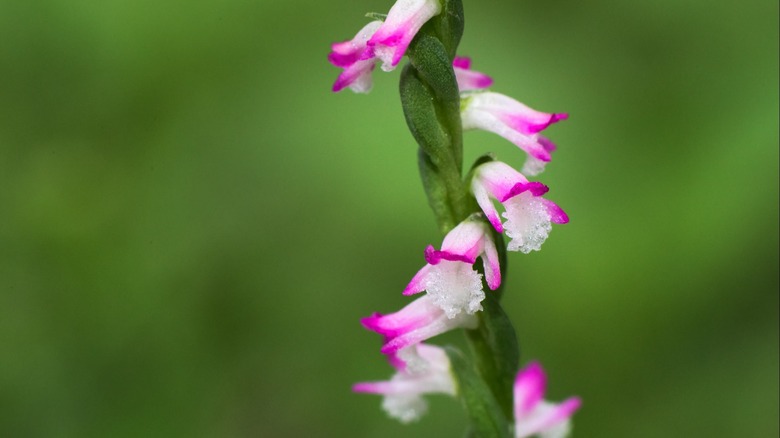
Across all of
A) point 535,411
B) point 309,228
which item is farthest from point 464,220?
point 309,228

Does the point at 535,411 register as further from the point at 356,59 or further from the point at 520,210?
the point at 356,59

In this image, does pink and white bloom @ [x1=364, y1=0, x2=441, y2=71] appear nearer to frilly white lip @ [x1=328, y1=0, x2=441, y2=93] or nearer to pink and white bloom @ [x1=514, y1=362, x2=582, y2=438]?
frilly white lip @ [x1=328, y1=0, x2=441, y2=93]

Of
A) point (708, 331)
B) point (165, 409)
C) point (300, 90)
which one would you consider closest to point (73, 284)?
point (165, 409)

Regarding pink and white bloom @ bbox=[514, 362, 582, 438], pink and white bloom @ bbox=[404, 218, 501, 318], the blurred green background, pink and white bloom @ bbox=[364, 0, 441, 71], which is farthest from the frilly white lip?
the blurred green background

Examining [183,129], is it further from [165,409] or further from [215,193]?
[165,409]

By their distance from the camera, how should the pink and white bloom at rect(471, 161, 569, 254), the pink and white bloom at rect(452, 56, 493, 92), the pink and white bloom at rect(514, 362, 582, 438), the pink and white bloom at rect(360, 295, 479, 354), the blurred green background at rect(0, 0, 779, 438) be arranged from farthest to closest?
the blurred green background at rect(0, 0, 779, 438) → the pink and white bloom at rect(514, 362, 582, 438) → the pink and white bloom at rect(452, 56, 493, 92) → the pink and white bloom at rect(360, 295, 479, 354) → the pink and white bloom at rect(471, 161, 569, 254)
